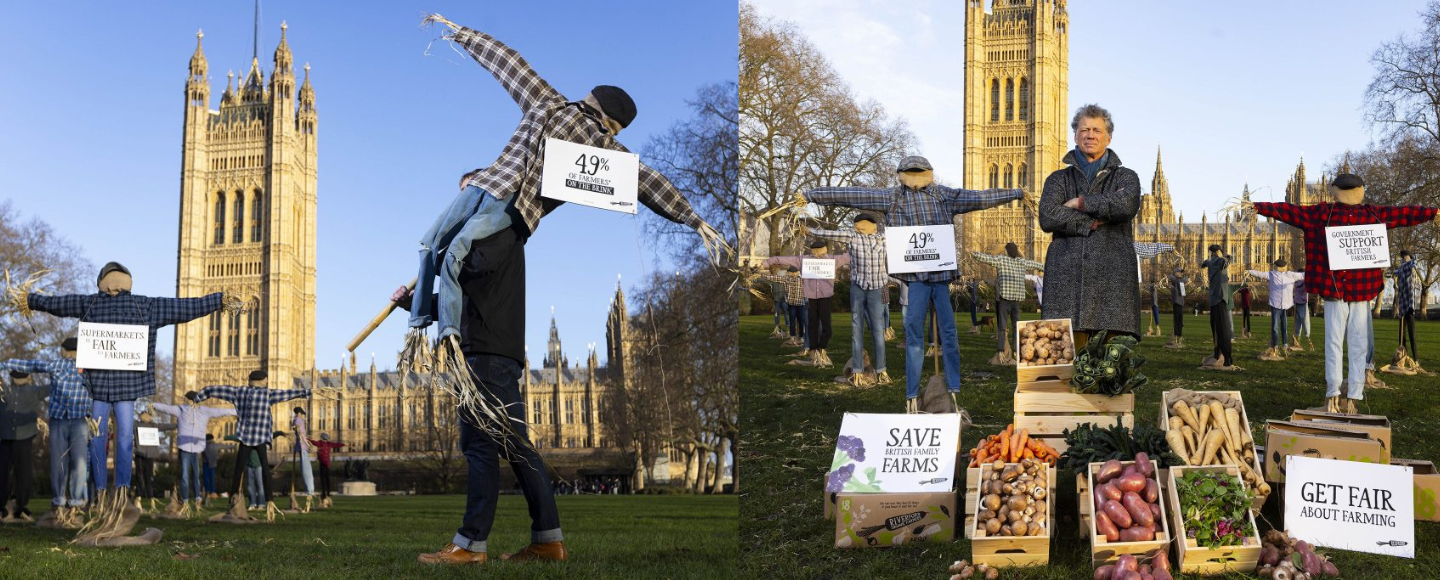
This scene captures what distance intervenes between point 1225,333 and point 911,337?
16.6 feet

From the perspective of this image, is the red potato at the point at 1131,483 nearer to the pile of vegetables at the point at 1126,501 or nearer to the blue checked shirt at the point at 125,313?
the pile of vegetables at the point at 1126,501

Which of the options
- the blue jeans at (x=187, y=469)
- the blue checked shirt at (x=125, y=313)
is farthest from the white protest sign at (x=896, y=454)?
the blue jeans at (x=187, y=469)

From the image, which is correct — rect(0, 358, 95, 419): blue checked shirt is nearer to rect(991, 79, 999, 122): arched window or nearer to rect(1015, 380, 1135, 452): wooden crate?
rect(1015, 380, 1135, 452): wooden crate

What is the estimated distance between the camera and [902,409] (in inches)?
371

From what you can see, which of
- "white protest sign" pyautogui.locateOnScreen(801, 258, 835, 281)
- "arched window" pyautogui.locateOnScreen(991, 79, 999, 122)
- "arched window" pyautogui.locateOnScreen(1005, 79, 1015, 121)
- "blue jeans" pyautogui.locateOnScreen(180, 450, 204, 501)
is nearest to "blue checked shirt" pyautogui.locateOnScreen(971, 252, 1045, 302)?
"white protest sign" pyautogui.locateOnScreen(801, 258, 835, 281)

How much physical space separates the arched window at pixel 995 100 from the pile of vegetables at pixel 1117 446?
178 ft

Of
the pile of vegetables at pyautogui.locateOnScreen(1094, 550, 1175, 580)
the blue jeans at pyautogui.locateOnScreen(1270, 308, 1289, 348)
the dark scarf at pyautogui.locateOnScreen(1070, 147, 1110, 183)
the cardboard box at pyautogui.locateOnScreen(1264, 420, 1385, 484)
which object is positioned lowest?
the pile of vegetables at pyautogui.locateOnScreen(1094, 550, 1175, 580)

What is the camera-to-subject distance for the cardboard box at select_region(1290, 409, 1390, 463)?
19.9 ft

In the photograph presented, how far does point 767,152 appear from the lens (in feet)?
81.6

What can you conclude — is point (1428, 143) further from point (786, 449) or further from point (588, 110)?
point (588, 110)

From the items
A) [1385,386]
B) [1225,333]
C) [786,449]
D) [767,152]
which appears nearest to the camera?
[786,449]

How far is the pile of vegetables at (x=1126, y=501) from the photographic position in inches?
207

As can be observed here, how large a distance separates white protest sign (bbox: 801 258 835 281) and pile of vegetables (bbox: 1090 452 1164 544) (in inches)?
291

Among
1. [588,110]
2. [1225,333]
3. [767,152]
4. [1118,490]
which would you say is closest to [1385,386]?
[1225,333]
